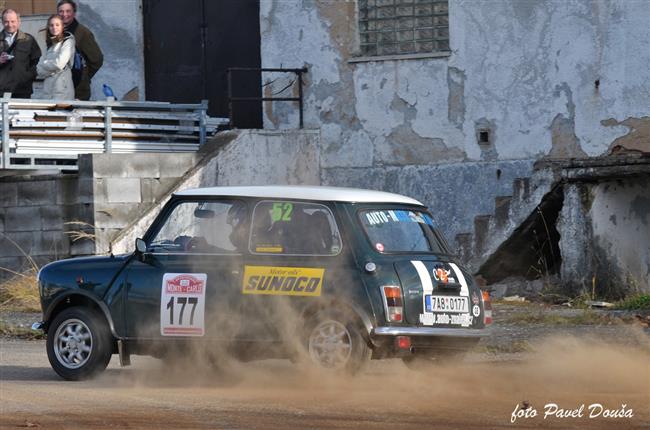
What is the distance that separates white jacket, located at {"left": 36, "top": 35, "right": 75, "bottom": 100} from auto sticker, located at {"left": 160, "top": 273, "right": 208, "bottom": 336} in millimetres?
8699

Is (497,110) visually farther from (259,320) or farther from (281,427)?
(281,427)

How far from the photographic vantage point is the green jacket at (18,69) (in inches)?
760

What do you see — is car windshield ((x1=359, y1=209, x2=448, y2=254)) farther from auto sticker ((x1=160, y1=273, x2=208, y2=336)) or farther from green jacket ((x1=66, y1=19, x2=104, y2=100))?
green jacket ((x1=66, y1=19, x2=104, y2=100))

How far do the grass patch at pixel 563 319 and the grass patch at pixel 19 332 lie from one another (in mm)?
4960

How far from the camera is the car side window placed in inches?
436

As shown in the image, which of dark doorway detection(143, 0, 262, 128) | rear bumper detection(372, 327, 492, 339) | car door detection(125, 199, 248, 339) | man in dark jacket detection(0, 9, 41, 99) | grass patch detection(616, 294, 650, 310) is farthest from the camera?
dark doorway detection(143, 0, 262, 128)

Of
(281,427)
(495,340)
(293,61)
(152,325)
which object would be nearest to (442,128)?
(293,61)

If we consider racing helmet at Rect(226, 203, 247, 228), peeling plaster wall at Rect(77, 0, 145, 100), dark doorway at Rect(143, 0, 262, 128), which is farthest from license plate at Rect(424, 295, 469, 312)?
peeling plaster wall at Rect(77, 0, 145, 100)

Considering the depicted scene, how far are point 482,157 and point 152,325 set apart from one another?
9.46 m

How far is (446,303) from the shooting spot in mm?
10758

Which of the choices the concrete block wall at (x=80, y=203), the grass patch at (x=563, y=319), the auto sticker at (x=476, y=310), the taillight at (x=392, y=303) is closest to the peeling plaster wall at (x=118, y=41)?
the concrete block wall at (x=80, y=203)

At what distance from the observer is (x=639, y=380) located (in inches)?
417

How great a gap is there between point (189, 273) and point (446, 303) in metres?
1.99

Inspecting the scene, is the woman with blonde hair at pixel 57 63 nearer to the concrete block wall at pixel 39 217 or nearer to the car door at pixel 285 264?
the concrete block wall at pixel 39 217
